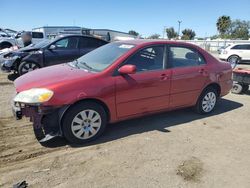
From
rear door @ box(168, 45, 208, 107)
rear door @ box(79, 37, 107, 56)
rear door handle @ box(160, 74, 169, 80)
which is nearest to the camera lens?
rear door handle @ box(160, 74, 169, 80)

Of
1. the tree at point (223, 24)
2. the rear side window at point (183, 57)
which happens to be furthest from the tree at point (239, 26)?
the rear side window at point (183, 57)

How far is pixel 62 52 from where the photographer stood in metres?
9.16

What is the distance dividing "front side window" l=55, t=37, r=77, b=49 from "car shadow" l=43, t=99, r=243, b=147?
5.17 meters

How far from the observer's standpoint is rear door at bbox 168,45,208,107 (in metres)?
5.04

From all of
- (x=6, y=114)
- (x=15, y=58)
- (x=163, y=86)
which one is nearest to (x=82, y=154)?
(x=163, y=86)

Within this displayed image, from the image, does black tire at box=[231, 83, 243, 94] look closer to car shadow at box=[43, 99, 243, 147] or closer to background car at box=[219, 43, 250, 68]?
car shadow at box=[43, 99, 243, 147]

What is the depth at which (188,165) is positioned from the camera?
364cm

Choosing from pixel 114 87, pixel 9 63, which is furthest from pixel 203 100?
pixel 9 63

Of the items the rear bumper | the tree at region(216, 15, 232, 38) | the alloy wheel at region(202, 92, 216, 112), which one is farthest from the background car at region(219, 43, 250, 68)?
the tree at region(216, 15, 232, 38)

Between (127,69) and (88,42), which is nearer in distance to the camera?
(127,69)

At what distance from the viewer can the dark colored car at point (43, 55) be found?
8.88m

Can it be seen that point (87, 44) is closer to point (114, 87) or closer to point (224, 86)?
point (224, 86)

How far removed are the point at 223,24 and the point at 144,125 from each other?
6892 cm

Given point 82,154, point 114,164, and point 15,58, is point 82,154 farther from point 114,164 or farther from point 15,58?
point 15,58
